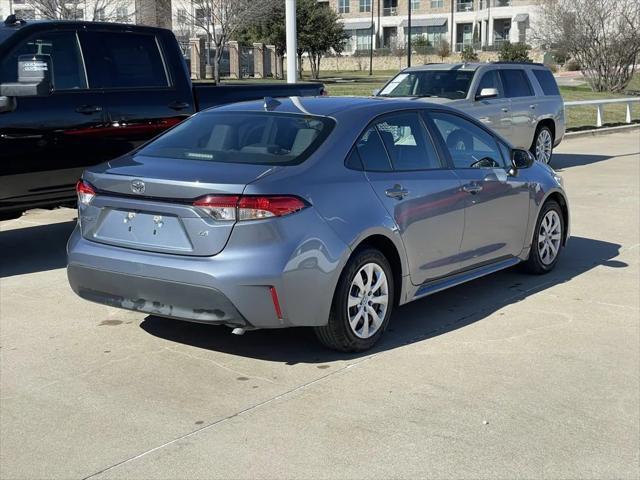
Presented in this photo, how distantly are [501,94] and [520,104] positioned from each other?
53 cm

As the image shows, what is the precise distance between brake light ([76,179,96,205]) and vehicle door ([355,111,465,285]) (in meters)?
1.74

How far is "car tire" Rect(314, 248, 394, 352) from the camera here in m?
5.30

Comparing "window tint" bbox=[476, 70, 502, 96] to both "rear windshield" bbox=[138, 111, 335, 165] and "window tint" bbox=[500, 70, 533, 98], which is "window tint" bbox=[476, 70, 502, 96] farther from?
"rear windshield" bbox=[138, 111, 335, 165]

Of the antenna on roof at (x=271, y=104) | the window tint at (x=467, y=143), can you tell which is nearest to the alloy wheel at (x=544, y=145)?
the window tint at (x=467, y=143)

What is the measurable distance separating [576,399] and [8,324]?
395cm

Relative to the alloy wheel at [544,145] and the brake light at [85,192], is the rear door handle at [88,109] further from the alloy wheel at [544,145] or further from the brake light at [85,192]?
the alloy wheel at [544,145]

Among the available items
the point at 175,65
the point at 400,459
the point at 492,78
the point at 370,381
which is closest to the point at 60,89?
the point at 175,65

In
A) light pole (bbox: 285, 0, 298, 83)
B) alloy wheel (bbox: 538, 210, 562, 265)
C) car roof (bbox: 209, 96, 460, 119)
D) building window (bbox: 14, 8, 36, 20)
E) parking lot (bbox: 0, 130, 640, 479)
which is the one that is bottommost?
parking lot (bbox: 0, 130, 640, 479)

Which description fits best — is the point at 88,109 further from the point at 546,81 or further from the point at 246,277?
the point at 546,81

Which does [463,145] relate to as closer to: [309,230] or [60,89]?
[309,230]

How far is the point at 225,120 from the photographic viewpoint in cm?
606

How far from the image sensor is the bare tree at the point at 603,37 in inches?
1580

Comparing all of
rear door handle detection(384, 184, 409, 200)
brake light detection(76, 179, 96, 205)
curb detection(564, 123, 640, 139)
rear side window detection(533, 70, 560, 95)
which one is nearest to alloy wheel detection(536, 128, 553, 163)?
rear side window detection(533, 70, 560, 95)

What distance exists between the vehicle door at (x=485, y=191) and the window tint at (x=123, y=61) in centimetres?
335
